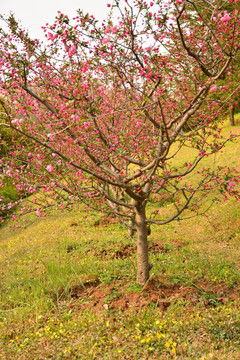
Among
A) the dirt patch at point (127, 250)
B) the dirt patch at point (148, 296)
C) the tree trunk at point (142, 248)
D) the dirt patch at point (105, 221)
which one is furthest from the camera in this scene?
the dirt patch at point (105, 221)

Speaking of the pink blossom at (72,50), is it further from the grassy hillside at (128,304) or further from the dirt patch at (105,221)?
the dirt patch at (105,221)

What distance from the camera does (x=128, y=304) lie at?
4.17 meters

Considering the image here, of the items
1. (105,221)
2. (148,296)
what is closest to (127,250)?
(148,296)

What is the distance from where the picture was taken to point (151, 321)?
3.72 meters

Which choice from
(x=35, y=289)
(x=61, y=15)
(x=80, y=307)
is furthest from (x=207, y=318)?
(x=61, y=15)

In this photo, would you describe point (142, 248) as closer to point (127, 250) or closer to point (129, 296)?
point (129, 296)

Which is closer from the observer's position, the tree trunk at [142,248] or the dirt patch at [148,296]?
the dirt patch at [148,296]

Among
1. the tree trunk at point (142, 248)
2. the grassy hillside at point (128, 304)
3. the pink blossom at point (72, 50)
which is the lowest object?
the grassy hillside at point (128, 304)

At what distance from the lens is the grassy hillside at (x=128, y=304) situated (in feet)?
11.1

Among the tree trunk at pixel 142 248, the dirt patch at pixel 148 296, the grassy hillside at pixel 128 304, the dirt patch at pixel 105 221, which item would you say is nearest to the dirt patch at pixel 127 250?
the grassy hillside at pixel 128 304

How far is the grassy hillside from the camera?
3385mm

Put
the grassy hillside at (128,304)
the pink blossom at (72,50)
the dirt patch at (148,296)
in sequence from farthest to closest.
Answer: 1. the pink blossom at (72,50)
2. the dirt patch at (148,296)
3. the grassy hillside at (128,304)

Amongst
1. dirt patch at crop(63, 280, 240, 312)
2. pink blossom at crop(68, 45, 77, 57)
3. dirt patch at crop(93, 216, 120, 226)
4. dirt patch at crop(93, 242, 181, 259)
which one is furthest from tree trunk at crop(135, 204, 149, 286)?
dirt patch at crop(93, 216, 120, 226)

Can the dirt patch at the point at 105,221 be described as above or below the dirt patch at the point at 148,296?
above
